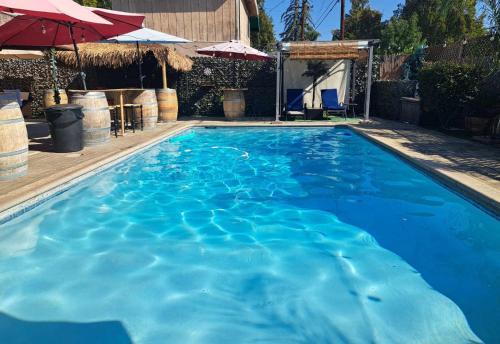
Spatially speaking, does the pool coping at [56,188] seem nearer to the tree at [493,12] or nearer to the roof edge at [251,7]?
the tree at [493,12]

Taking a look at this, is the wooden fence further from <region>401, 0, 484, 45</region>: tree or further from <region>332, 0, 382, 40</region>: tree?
<region>332, 0, 382, 40</region>: tree

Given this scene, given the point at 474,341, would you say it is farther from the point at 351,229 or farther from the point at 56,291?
the point at 56,291

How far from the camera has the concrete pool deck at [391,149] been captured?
4.59 metres

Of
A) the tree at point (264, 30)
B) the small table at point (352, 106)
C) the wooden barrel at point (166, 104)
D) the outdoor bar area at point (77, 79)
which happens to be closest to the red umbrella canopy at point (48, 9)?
the outdoor bar area at point (77, 79)

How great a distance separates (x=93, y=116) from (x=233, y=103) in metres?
6.22

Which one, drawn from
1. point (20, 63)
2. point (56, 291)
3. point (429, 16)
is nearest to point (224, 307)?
point (56, 291)

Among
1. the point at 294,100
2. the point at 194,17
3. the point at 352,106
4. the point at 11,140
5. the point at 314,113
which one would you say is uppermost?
the point at 194,17

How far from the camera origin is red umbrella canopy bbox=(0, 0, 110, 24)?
405 centimetres

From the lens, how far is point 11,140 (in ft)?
15.7

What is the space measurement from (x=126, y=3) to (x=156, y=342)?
1680 centimetres

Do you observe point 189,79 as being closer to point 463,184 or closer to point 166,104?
point 166,104

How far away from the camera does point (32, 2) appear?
4414 millimetres

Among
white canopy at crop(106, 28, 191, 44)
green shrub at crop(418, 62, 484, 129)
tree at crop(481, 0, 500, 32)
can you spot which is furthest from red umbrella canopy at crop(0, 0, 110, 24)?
green shrub at crop(418, 62, 484, 129)

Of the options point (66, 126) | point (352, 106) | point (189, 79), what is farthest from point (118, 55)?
point (352, 106)
